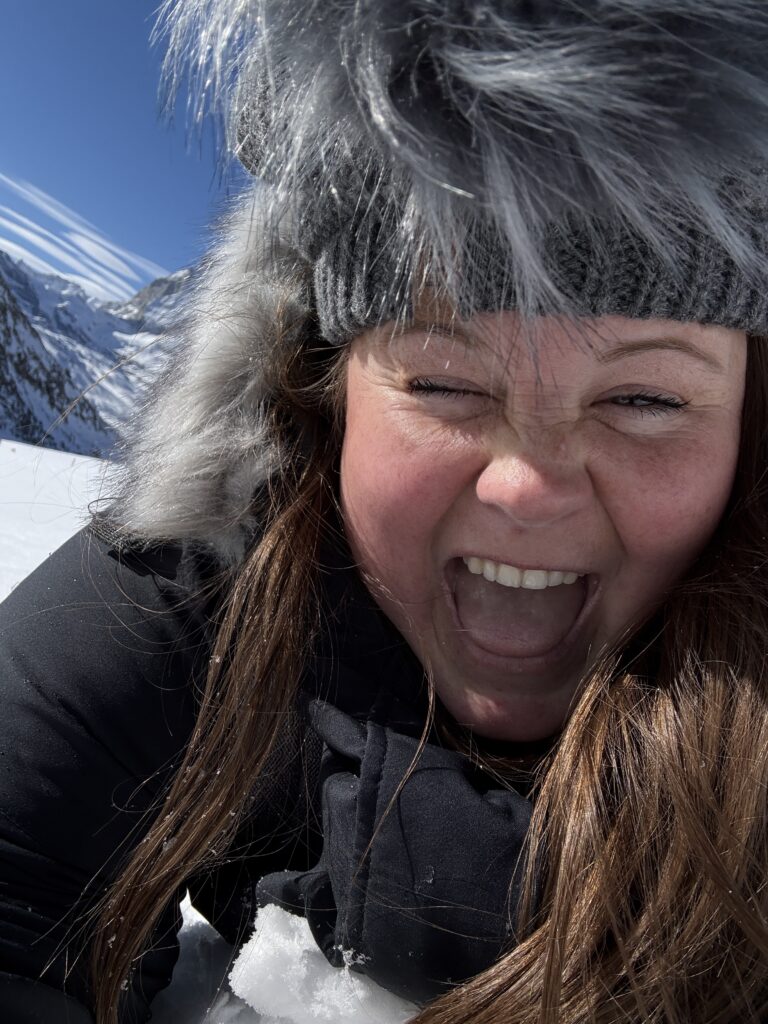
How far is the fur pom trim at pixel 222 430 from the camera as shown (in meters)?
1.36

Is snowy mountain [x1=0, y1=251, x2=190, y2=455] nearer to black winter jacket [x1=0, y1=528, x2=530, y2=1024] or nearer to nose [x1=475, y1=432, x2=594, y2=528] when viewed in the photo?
black winter jacket [x1=0, y1=528, x2=530, y2=1024]

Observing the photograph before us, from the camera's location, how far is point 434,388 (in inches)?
43.9

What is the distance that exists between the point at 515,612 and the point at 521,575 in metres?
0.13

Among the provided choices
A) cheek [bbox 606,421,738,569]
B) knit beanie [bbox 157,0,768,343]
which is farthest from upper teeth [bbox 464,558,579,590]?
knit beanie [bbox 157,0,768,343]

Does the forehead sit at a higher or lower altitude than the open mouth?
higher

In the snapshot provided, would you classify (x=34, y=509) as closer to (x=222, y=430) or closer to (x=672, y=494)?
(x=222, y=430)

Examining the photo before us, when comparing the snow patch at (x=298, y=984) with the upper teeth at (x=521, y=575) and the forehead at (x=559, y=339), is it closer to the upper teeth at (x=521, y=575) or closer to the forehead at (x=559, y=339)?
the upper teeth at (x=521, y=575)

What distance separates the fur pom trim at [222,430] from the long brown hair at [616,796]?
0.20ft

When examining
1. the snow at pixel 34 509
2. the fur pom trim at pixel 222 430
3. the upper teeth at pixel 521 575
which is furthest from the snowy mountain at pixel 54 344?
the upper teeth at pixel 521 575

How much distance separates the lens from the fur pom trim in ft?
4.47

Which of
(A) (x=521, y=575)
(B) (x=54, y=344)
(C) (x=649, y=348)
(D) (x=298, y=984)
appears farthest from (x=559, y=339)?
(B) (x=54, y=344)

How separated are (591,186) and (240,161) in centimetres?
62

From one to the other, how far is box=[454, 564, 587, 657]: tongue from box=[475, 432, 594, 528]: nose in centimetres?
26

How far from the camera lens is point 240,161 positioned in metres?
1.21
